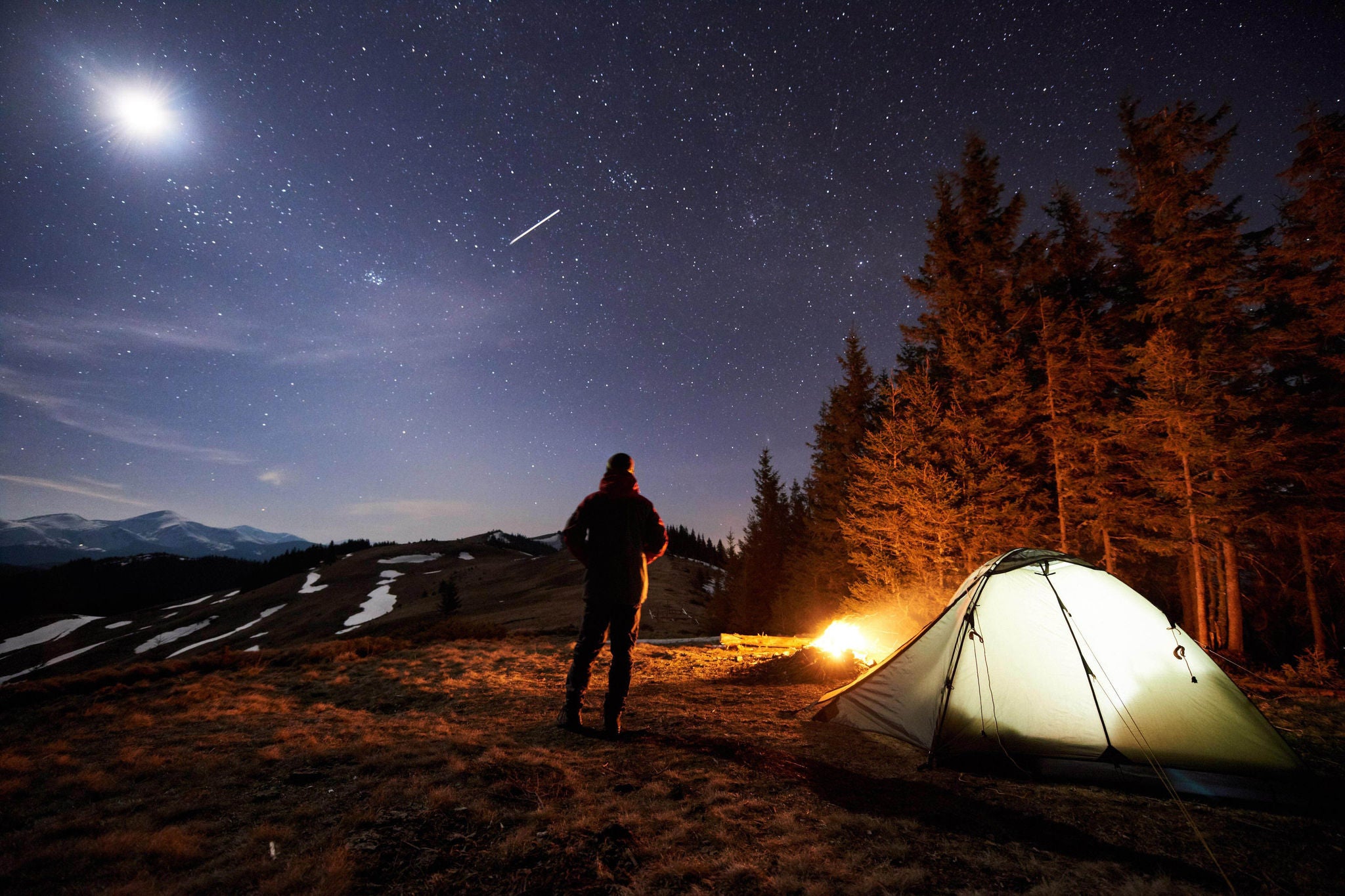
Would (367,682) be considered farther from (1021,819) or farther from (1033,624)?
(1033,624)

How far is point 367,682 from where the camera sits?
966cm

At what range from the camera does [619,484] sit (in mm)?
6027

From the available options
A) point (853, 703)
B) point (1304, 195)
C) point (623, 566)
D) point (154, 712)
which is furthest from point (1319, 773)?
point (1304, 195)

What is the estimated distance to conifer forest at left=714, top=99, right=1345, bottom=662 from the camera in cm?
1260

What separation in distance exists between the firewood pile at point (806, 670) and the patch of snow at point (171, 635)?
79.4 metres

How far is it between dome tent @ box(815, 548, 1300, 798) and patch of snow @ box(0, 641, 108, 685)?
87.2 metres

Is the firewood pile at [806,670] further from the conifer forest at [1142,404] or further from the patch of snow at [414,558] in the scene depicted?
the patch of snow at [414,558]

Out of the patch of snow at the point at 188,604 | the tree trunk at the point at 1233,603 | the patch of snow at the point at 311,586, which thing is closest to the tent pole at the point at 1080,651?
the tree trunk at the point at 1233,603

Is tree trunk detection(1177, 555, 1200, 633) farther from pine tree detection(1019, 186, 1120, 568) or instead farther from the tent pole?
the tent pole

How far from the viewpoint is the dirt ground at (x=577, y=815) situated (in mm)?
3066

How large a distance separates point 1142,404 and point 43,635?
119683 millimetres

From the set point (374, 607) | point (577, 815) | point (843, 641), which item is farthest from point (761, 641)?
point (374, 607)

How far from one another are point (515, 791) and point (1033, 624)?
18.7ft

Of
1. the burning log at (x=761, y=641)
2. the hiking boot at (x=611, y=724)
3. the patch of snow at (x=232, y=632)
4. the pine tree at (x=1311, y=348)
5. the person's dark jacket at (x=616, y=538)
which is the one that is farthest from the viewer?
the patch of snow at (x=232, y=632)
